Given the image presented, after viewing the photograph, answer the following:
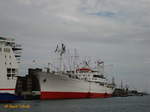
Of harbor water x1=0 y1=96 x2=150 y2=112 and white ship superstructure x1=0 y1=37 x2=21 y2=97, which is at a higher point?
white ship superstructure x1=0 y1=37 x2=21 y2=97

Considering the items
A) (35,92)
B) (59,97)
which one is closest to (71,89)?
(59,97)

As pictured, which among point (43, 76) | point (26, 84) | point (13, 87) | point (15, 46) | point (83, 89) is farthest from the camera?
point (26, 84)

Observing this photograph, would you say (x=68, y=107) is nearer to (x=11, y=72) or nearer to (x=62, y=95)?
(x=11, y=72)

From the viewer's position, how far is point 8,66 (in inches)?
2239

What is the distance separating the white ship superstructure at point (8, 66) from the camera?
54.3 meters

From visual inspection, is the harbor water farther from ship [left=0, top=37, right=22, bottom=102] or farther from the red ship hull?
the red ship hull

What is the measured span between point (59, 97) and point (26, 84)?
2104 cm

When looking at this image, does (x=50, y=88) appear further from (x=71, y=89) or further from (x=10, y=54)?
(x=10, y=54)

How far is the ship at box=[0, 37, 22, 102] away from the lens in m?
53.7

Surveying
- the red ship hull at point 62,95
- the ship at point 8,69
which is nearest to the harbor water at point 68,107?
the ship at point 8,69

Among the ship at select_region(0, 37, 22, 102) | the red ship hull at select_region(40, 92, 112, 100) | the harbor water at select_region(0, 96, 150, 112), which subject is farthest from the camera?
the red ship hull at select_region(40, 92, 112, 100)

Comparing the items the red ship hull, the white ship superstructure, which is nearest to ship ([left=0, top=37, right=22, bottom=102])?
the white ship superstructure

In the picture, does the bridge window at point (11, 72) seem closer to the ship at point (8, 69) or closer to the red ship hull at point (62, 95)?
the ship at point (8, 69)

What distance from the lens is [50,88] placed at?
243 ft
